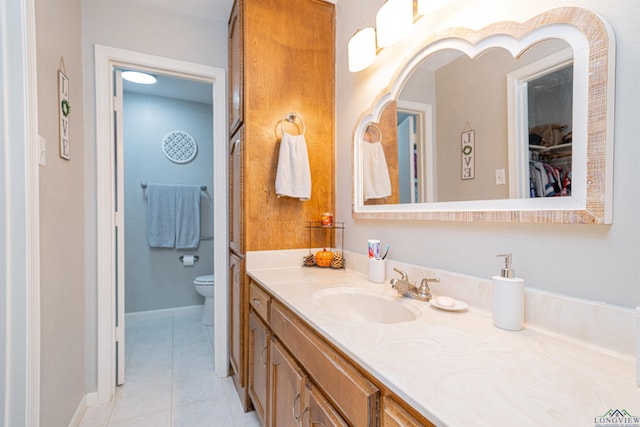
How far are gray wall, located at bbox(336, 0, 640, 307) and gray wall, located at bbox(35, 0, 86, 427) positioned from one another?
59.0 inches

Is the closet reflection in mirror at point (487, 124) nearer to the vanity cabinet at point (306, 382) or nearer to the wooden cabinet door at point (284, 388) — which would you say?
the vanity cabinet at point (306, 382)

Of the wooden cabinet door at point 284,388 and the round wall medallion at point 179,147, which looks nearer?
the wooden cabinet door at point 284,388

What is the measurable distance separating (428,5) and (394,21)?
7.4 inches

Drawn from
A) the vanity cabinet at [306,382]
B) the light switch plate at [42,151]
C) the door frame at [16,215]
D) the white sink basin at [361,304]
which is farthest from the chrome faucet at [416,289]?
the light switch plate at [42,151]

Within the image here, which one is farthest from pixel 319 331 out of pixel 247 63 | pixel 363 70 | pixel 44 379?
pixel 247 63

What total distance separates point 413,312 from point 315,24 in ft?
5.74

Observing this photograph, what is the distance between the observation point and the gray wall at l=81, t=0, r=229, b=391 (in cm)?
183

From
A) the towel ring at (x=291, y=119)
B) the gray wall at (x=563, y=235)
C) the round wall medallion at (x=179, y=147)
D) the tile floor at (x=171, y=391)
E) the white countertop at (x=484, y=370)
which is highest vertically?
the round wall medallion at (x=179, y=147)

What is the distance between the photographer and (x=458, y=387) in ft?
1.78

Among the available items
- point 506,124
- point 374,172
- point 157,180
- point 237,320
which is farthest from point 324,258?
point 157,180

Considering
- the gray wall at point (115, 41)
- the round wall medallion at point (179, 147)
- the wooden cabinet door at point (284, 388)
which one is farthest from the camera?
the round wall medallion at point (179, 147)

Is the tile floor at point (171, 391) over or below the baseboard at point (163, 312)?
below

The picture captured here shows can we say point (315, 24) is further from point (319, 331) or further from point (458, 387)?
point (458, 387)

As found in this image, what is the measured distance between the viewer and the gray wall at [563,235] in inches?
26.4
